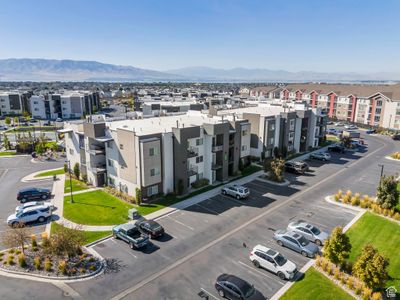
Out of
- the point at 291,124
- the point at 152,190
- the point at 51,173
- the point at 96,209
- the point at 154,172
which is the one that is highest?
the point at 291,124

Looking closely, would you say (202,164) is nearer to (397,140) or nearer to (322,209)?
(322,209)

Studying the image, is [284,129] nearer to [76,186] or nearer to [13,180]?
[76,186]

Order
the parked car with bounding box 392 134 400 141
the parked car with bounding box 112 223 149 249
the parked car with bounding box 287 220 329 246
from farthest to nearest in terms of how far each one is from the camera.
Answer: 1. the parked car with bounding box 392 134 400 141
2. the parked car with bounding box 287 220 329 246
3. the parked car with bounding box 112 223 149 249

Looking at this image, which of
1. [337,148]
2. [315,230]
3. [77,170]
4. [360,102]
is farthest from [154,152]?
[360,102]

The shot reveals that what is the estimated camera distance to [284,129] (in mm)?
61281

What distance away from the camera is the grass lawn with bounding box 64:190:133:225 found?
34.0 m

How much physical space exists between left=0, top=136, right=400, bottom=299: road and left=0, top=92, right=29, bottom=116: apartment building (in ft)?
416

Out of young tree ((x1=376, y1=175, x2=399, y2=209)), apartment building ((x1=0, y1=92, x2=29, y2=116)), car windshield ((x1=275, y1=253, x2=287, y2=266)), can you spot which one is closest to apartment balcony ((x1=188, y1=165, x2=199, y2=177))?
car windshield ((x1=275, y1=253, x2=287, y2=266))

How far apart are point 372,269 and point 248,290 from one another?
370 inches

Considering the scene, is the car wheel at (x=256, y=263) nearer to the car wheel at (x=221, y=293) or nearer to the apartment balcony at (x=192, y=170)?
the car wheel at (x=221, y=293)

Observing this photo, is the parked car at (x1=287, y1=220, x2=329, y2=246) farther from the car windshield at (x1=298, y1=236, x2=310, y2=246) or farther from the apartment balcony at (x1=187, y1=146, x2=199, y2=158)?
the apartment balcony at (x1=187, y1=146, x2=199, y2=158)

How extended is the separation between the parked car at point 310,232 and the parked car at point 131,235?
15.9 meters

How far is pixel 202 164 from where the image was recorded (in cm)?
4506

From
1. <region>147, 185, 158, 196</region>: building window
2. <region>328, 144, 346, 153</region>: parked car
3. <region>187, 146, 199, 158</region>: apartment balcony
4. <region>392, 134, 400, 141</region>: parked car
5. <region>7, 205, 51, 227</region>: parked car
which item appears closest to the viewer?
<region>7, 205, 51, 227</region>: parked car
